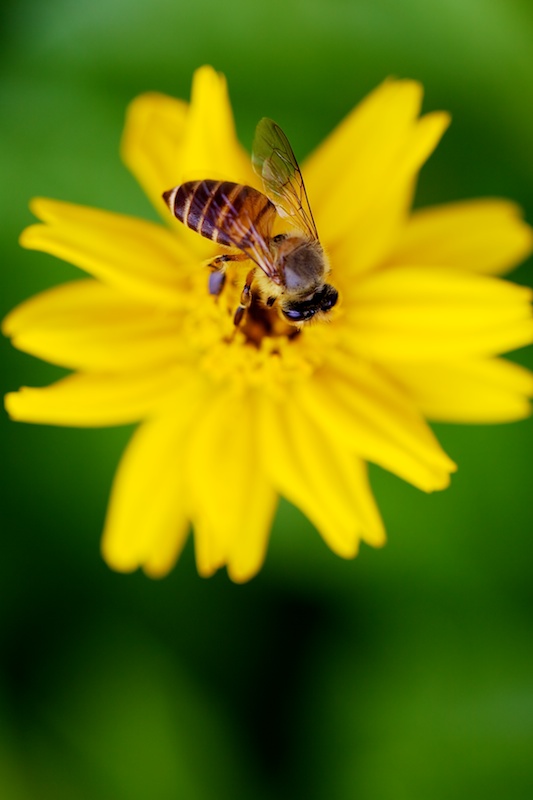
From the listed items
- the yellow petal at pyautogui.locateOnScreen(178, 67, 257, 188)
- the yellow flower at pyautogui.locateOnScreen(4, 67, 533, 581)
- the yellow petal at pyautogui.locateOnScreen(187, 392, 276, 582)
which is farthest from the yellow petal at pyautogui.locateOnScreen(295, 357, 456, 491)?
the yellow petal at pyautogui.locateOnScreen(178, 67, 257, 188)

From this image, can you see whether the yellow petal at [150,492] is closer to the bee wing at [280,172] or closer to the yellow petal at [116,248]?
the yellow petal at [116,248]

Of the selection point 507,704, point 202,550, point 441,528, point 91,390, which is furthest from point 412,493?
point 91,390

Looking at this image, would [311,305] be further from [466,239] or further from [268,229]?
[466,239]

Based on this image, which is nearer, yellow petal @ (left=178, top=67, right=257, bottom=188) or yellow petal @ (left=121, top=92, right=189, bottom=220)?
yellow petal @ (left=178, top=67, right=257, bottom=188)

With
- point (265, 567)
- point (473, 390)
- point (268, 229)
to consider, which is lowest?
point (265, 567)

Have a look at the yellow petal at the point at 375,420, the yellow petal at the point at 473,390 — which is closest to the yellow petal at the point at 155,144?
the yellow petal at the point at 375,420


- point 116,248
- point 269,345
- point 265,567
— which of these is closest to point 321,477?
point 269,345

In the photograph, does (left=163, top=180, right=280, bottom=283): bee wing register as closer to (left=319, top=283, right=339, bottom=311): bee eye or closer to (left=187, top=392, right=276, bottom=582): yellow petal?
(left=319, top=283, right=339, bottom=311): bee eye

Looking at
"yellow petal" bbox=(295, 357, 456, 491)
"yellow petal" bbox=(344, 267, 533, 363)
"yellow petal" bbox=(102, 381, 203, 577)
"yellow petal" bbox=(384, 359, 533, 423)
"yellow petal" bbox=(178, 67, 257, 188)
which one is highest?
"yellow petal" bbox=(178, 67, 257, 188)
